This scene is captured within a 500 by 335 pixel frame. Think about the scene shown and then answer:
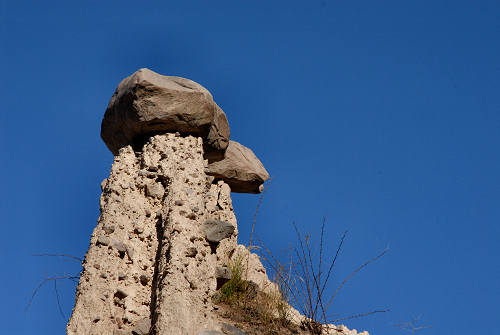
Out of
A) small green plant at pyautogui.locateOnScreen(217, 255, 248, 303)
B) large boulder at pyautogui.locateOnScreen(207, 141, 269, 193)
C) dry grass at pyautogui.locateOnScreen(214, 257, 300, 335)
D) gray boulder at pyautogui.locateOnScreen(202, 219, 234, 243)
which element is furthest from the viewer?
large boulder at pyautogui.locateOnScreen(207, 141, 269, 193)

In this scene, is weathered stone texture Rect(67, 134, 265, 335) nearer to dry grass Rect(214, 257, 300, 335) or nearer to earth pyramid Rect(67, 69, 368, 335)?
earth pyramid Rect(67, 69, 368, 335)

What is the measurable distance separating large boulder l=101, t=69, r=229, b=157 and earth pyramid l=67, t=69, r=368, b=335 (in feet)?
0.03

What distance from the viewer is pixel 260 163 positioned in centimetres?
802

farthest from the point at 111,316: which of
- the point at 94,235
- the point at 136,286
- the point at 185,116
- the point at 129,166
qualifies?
the point at 185,116

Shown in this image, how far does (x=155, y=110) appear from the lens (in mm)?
5625

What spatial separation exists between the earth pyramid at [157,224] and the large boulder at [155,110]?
1 centimetres

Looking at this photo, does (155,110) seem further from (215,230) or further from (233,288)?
(233,288)

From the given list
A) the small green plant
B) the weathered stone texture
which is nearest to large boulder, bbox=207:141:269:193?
the weathered stone texture

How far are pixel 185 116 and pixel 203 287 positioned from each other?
6.20ft

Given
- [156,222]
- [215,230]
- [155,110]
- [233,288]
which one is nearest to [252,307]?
[233,288]

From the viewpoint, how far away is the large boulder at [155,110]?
18.4 ft

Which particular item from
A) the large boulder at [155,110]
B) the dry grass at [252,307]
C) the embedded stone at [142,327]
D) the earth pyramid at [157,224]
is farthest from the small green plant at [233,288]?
the large boulder at [155,110]

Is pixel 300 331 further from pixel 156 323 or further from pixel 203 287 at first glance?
pixel 156 323

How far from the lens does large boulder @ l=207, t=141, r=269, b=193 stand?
7365 mm
